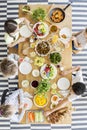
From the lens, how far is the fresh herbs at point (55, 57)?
418 cm

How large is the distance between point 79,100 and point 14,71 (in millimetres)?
1549

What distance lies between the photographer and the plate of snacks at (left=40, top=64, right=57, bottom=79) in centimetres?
418

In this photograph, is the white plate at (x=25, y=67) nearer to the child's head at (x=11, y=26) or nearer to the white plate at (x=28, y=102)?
the white plate at (x=28, y=102)

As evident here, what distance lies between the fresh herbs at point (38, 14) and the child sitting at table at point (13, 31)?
136 millimetres

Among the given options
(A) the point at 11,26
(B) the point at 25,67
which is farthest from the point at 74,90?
(A) the point at 11,26

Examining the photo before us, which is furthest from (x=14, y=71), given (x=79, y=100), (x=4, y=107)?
(x=79, y=100)

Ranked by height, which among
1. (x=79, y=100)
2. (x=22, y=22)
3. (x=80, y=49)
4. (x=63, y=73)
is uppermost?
(x=22, y=22)

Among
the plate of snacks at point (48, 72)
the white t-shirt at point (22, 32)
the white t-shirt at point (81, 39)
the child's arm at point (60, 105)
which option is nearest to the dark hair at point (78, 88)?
the child's arm at point (60, 105)

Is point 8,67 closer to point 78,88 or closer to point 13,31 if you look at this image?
point 13,31

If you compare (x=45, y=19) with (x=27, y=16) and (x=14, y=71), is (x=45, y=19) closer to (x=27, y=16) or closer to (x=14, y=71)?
(x=27, y=16)

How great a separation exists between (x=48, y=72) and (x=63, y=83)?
28 centimetres

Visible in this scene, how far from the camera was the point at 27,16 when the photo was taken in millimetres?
4316

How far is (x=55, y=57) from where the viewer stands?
13.7ft

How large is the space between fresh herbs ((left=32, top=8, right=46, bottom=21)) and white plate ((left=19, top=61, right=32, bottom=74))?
68 centimetres
